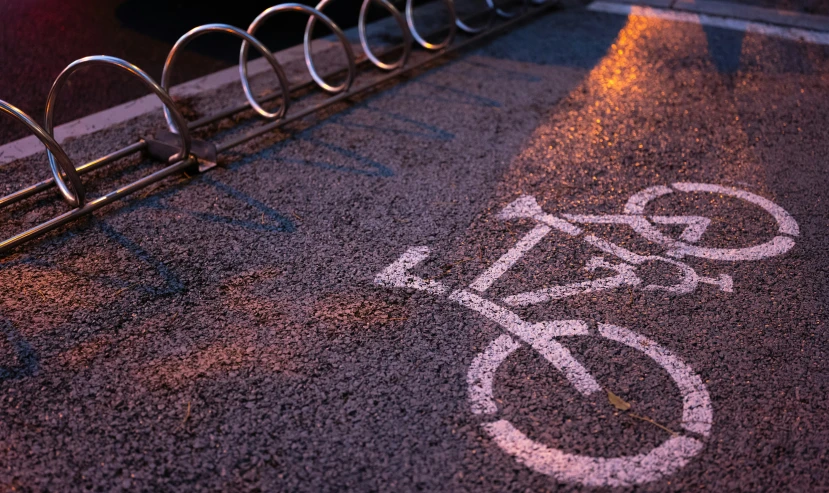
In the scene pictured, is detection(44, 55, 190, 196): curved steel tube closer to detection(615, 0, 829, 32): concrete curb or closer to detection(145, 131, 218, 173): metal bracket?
detection(145, 131, 218, 173): metal bracket

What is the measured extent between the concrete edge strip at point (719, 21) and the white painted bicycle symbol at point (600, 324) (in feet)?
13.4

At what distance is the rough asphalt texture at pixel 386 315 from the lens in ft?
7.68

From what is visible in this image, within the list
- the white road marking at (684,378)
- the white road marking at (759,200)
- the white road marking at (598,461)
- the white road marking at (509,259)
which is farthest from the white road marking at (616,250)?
the white road marking at (598,461)

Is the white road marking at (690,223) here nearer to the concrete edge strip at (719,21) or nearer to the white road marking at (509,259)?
the white road marking at (509,259)

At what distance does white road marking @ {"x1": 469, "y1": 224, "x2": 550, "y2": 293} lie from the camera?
3195 millimetres

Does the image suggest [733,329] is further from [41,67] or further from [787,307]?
[41,67]

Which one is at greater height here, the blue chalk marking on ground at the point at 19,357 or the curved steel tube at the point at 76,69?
the curved steel tube at the point at 76,69

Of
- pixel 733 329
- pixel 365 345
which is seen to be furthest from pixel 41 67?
pixel 733 329

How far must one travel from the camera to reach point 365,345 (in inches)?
111

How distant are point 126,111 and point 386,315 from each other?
3.06 metres

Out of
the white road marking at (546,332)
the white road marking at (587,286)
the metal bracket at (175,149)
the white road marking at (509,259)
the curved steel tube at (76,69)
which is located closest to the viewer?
the white road marking at (546,332)

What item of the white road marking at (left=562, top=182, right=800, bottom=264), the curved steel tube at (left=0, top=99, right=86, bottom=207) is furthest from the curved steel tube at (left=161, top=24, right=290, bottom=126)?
the white road marking at (left=562, top=182, right=800, bottom=264)

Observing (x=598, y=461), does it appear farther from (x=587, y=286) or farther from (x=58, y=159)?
(x=58, y=159)

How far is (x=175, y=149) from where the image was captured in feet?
13.8
